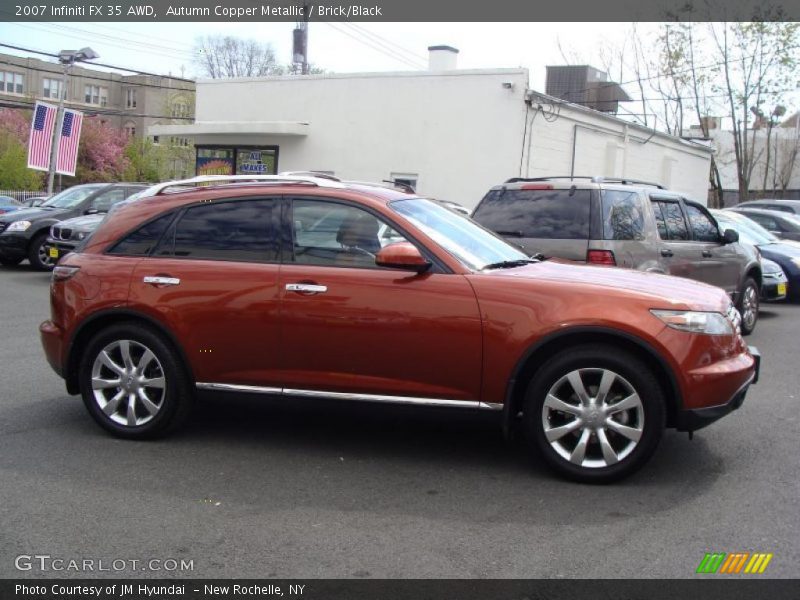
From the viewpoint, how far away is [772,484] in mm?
4656

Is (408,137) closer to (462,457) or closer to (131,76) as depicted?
(462,457)

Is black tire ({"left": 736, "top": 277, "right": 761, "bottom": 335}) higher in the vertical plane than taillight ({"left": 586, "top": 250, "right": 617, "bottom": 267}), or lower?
lower

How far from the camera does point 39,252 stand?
48.2 feet

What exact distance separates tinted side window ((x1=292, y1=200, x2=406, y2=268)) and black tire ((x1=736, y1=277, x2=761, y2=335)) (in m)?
6.63

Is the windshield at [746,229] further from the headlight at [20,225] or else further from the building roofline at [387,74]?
the headlight at [20,225]

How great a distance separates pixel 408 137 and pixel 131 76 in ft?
204

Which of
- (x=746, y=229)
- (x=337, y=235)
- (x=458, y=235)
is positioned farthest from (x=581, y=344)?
(x=746, y=229)

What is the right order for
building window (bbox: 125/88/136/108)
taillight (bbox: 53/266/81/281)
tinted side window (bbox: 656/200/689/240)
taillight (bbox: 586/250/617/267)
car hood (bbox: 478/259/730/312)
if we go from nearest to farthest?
1. car hood (bbox: 478/259/730/312)
2. taillight (bbox: 53/266/81/281)
3. taillight (bbox: 586/250/617/267)
4. tinted side window (bbox: 656/200/689/240)
5. building window (bbox: 125/88/136/108)

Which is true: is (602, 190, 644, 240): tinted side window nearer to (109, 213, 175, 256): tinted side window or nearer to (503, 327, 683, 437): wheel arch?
(503, 327, 683, 437): wheel arch

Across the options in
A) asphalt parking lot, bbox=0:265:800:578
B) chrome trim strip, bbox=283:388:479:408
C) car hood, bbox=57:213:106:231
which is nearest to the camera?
asphalt parking lot, bbox=0:265:800:578

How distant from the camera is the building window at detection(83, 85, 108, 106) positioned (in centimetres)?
7369

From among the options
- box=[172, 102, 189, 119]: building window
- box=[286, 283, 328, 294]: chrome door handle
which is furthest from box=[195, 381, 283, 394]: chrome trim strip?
box=[172, 102, 189, 119]: building window

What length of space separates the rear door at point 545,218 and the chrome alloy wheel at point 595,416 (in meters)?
3.18

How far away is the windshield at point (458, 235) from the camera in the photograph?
502 cm
